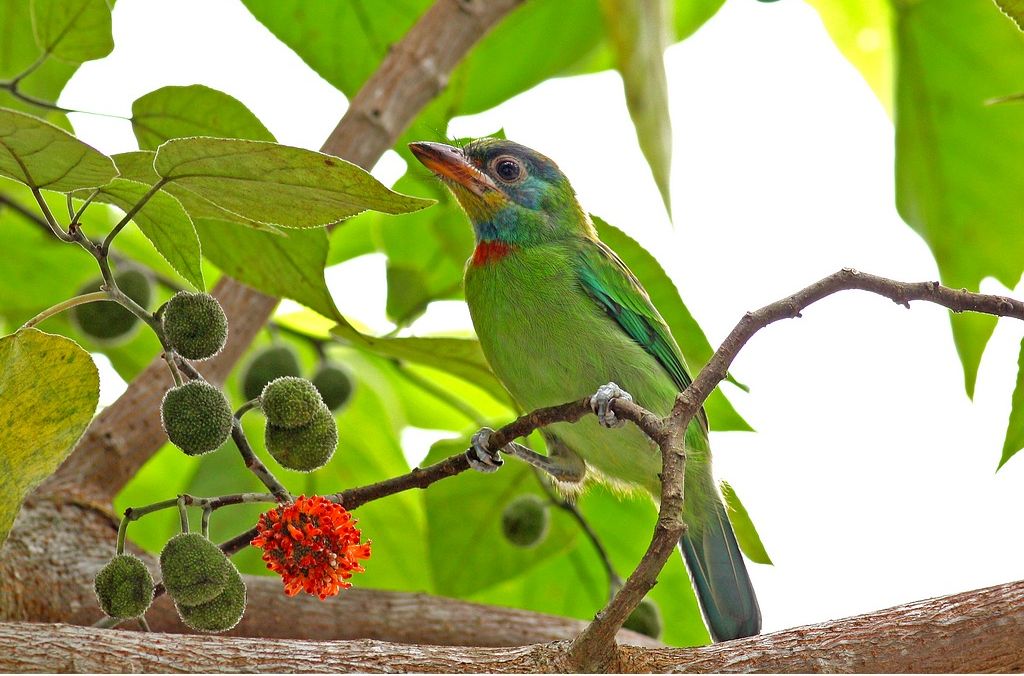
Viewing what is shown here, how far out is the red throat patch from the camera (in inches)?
119

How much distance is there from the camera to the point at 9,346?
5.23 ft

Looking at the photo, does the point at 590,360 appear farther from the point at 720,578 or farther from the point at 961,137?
the point at 961,137

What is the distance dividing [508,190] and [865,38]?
4.02 ft

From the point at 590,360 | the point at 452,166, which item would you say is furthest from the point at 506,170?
the point at 590,360

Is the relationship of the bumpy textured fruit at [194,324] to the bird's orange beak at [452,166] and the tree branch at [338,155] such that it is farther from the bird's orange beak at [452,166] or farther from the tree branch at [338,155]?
the bird's orange beak at [452,166]

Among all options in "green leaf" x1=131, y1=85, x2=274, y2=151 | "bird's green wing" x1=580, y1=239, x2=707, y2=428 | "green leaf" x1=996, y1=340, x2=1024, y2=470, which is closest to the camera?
"green leaf" x1=996, y1=340, x2=1024, y2=470

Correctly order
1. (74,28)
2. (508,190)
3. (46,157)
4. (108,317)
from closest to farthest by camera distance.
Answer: (46,157) → (74,28) → (108,317) → (508,190)

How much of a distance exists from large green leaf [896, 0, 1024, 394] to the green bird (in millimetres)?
773

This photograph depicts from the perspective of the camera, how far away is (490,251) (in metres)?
3.07

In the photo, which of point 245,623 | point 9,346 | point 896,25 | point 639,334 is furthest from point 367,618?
point 896,25

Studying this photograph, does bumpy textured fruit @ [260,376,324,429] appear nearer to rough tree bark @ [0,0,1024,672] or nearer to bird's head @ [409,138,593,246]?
rough tree bark @ [0,0,1024,672]

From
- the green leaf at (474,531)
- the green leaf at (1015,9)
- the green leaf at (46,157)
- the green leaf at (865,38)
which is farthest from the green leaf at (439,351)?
the green leaf at (865,38)

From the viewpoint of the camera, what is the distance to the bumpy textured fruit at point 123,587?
1694 mm

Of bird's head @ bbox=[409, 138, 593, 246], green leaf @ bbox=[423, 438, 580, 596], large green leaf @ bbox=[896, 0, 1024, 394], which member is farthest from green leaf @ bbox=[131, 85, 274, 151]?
large green leaf @ bbox=[896, 0, 1024, 394]
